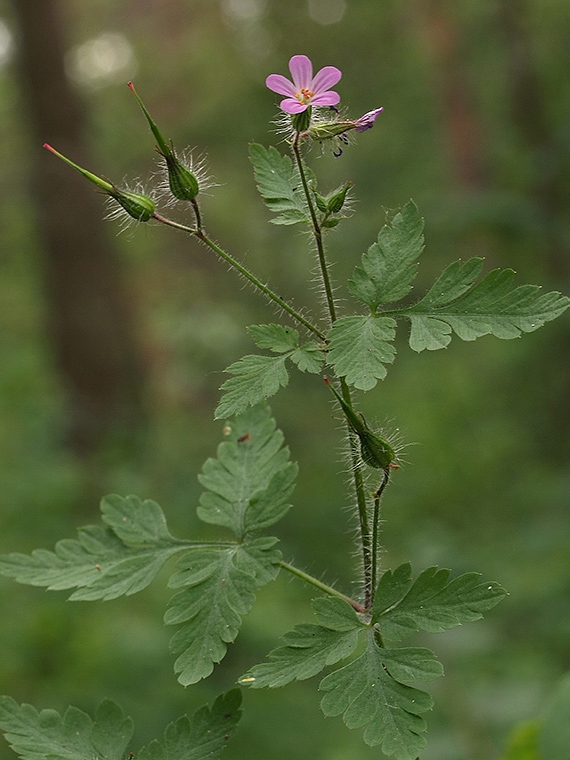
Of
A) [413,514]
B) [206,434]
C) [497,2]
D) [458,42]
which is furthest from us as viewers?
[458,42]

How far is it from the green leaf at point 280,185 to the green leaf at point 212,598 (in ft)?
1.84

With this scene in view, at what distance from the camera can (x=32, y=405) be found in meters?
6.86

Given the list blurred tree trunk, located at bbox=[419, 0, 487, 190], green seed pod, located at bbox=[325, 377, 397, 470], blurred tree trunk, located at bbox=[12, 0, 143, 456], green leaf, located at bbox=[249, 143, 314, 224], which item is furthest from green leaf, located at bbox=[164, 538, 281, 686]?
blurred tree trunk, located at bbox=[419, 0, 487, 190]

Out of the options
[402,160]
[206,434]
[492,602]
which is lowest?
[206,434]

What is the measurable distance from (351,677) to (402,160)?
7.93 metres

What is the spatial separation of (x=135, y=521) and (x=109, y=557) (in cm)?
9

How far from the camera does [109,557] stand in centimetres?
145

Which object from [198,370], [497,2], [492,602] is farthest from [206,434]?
[492,602]

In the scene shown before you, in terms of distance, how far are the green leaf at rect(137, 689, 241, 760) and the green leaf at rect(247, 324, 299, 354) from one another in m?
0.58

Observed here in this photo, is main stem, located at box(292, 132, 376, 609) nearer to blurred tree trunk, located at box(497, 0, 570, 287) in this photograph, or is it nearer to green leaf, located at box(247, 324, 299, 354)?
green leaf, located at box(247, 324, 299, 354)

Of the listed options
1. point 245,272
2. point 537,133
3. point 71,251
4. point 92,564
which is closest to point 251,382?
point 245,272

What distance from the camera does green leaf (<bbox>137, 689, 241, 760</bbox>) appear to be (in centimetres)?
129

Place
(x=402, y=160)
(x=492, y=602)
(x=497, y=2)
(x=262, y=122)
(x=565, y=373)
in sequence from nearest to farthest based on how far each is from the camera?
(x=492, y=602) < (x=565, y=373) < (x=497, y=2) < (x=262, y=122) < (x=402, y=160)

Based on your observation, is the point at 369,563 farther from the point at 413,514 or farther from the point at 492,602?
the point at 413,514
